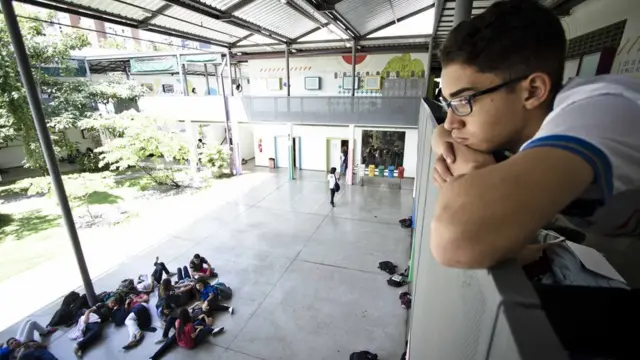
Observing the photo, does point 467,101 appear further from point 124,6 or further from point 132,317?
point 124,6

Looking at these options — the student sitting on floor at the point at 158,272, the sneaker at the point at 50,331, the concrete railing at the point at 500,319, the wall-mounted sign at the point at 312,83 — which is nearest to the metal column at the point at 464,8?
the concrete railing at the point at 500,319

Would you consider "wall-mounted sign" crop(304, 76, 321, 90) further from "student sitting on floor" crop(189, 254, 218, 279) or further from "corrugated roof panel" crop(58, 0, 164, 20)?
"student sitting on floor" crop(189, 254, 218, 279)

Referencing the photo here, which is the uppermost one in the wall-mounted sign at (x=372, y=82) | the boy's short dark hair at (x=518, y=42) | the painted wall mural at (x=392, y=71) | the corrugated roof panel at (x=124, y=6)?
the corrugated roof panel at (x=124, y=6)

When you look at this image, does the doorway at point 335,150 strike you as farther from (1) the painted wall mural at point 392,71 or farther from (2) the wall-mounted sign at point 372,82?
(2) the wall-mounted sign at point 372,82

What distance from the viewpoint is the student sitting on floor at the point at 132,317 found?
191 inches

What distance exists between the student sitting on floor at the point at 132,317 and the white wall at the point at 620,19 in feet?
25.7

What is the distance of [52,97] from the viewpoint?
12852 mm

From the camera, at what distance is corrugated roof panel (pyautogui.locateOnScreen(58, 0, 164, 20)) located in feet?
19.3

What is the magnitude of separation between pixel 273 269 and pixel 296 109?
7.84m

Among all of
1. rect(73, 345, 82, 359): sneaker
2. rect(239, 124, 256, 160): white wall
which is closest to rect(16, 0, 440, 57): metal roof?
rect(73, 345, 82, 359): sneaker

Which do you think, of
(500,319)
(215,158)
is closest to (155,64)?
(215,158)

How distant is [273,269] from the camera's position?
267 inches

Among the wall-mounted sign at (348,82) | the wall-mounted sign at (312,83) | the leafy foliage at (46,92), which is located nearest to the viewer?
the leafy foliage at (46,92)

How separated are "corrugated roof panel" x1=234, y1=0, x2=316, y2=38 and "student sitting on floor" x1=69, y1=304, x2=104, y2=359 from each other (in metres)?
7.68
